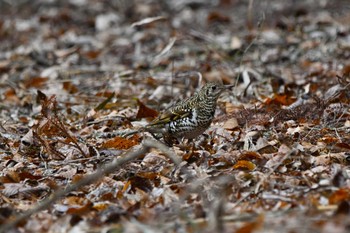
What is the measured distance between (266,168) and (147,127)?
1.75m

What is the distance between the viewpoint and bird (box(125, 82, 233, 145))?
267 inches

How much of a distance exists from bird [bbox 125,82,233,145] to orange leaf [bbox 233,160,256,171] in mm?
1067

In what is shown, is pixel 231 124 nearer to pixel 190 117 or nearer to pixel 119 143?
pixel 190 117

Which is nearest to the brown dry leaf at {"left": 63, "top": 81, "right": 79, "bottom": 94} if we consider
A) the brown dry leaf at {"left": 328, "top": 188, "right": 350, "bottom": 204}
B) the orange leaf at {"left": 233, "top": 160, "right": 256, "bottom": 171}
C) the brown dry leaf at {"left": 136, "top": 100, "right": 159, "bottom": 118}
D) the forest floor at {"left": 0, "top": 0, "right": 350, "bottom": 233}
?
the forest floor at {"left": 0, "top": 0, "right": 350, "bottom": 233}

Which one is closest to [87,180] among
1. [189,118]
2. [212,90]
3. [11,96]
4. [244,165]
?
[244,165]

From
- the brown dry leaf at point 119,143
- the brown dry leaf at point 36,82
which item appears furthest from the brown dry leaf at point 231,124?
the brown dry leaf at point 36,82

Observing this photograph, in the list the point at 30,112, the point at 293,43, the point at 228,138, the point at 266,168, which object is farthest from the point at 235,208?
the point at 293,43

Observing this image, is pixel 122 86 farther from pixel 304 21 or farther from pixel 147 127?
pixel 304 21

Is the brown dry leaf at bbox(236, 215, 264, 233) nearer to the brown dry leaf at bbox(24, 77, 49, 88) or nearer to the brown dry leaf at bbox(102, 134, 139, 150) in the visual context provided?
the brown dry leaf at bbox(102, 134, 139, 150)

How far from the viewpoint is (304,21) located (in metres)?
12.8

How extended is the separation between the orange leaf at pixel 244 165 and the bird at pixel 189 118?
1067 millimetres

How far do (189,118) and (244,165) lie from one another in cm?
122

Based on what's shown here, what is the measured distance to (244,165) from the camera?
5.74 m

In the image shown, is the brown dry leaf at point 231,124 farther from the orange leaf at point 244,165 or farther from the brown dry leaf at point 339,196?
the brown dry leaf at point 339,196
